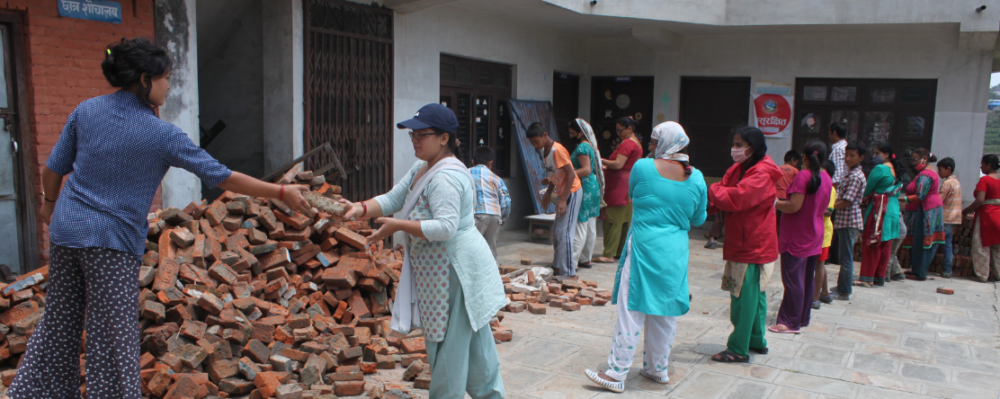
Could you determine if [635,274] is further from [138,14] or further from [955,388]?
[138,14]

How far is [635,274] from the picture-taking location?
13.3ft

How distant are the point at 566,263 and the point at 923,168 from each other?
4572 millimetres

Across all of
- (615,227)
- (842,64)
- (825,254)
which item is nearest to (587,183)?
(615,227)

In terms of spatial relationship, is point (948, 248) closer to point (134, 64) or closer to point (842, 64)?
point (842, 64)

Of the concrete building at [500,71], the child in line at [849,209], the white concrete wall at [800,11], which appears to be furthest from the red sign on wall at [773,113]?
the child in line at [849,209]

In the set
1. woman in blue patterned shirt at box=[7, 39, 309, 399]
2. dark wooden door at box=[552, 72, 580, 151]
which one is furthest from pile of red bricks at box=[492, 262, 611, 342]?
dark wooden door at box=[552, 72, 580, 151]

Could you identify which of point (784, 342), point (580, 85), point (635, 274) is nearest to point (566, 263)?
point (784, 342)

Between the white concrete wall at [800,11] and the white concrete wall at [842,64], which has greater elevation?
the white concrete wall at [800,11]

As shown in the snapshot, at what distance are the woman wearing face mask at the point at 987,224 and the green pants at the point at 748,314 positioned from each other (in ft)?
17.1

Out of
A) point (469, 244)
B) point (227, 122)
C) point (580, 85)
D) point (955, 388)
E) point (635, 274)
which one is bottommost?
point (955, 388)

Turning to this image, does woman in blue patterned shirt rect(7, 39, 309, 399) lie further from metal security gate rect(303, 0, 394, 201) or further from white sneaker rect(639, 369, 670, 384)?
metal security gate rect(303, 0, 394, 201)

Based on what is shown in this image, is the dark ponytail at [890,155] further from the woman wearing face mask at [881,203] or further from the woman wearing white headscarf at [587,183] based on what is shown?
the woman wearing white headscarf at [587,183]

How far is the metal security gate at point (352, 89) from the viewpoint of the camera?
23.7 feet

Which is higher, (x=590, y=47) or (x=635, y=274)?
(x=590, y=47)
